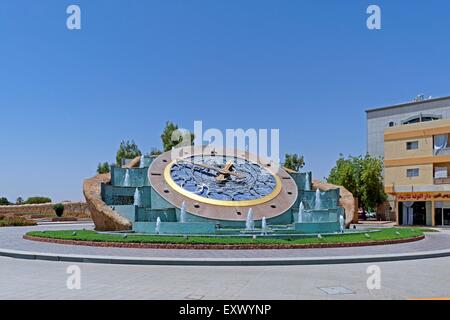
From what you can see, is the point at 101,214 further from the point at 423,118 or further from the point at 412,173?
the point at 423,118

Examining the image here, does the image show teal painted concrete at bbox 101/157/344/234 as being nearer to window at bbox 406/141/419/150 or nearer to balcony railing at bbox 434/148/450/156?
balcony railing at bbox 434/148/450/156

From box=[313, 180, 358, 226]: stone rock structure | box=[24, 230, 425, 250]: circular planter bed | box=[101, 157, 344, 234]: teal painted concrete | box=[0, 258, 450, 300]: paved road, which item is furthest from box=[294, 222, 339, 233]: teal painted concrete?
box=[0, 258, 450, 300]: paved road

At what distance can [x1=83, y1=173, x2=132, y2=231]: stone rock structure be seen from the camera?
18266 mm

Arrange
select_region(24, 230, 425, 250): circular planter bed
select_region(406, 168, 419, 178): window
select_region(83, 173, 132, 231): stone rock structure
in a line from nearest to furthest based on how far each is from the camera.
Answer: select_region(24, 230, 425, 250): circular planter bed → select_region(83, 173, 132, 231): stone rock structure → select_region(406, 168, 419, 178): window

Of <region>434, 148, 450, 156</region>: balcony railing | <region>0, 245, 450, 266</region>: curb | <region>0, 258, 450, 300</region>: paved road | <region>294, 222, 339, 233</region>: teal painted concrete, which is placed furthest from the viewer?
<region>434, 148, 450, 156</region>: balcony railing

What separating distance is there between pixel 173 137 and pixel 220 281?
43100 millimetres

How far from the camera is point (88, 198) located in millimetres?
19516

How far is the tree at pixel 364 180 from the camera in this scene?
44.8 metres

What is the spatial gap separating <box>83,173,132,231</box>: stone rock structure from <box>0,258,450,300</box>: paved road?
6165mm

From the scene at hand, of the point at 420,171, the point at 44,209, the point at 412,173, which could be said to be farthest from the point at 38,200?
the point at 420,171
